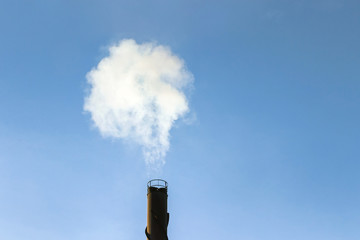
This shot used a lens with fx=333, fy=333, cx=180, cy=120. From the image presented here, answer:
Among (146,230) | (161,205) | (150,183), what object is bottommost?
(146,230)

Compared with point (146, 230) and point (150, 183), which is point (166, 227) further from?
point (150, 183)

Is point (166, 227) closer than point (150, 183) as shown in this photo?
Yes

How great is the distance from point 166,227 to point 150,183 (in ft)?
11.8

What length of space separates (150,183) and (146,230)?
139 inches

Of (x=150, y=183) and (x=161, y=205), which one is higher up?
(x=150, y=183)

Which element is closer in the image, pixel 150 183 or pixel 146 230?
pixel 146 230

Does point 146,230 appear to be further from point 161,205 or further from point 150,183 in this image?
point 150,183

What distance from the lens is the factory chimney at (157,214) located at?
22.5 meters

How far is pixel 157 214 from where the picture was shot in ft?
75.8

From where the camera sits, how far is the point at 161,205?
2370 cm

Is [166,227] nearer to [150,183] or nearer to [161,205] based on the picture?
[161,205]

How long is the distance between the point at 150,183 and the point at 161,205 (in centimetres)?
213

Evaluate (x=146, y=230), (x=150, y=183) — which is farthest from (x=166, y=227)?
(x=150, y=183)

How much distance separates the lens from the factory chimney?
22.5m
